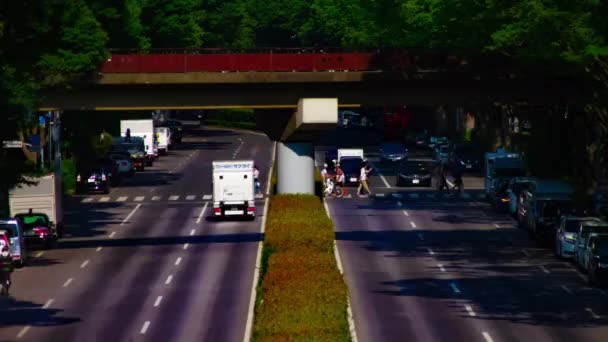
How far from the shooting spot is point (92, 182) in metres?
105

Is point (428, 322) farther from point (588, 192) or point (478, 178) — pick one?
point (478, 178)

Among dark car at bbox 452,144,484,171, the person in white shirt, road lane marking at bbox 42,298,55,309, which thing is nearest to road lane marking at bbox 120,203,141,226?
the person in white shirt

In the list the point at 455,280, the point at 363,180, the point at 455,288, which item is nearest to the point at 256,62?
the point at 455,280

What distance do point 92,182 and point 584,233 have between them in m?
48.3

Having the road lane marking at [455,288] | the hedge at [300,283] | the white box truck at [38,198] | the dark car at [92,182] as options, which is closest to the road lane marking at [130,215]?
the dark car at [92,182]

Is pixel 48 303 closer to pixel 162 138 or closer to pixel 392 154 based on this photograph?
pixel 392 154

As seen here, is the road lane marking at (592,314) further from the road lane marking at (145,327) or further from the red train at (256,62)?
the red train at (256,62)

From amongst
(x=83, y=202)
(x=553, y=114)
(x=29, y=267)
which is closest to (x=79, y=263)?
(x=29, y=267)

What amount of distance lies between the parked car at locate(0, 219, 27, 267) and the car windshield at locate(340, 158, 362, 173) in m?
41.5

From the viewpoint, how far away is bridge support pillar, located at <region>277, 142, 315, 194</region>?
3270 inches

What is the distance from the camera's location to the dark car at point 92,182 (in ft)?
343

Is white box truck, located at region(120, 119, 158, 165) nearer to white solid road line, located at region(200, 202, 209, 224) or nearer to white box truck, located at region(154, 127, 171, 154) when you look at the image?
white box truck, located at region(154, 127, 171, 154)

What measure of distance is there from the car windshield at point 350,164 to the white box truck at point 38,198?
32.7m

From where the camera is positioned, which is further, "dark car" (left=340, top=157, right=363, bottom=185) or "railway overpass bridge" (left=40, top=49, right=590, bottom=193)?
"dark car" (left=340, top=157, right=363, bottom=185)
